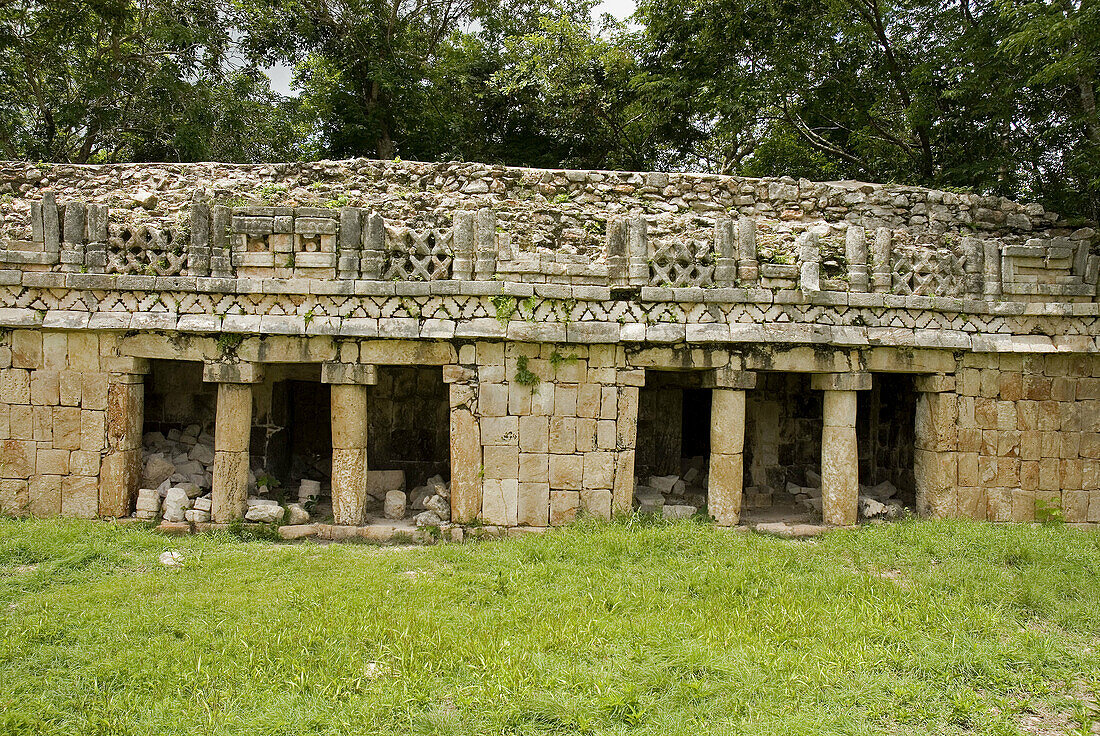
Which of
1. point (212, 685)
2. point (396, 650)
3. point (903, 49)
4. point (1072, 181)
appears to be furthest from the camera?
point (903, 49)

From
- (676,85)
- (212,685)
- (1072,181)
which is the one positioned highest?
(676,85)

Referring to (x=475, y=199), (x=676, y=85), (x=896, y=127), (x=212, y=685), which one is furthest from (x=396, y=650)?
(x=896, y=127)

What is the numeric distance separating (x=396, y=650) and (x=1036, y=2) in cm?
1196

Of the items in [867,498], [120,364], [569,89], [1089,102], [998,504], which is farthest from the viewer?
[569,89]

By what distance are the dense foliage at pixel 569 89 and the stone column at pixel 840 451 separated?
6403 millimetres

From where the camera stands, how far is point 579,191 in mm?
9703

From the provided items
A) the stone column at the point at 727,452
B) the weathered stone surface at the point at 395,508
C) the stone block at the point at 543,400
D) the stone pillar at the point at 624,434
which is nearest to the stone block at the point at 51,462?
the weathered stone surface at the point at 395,508

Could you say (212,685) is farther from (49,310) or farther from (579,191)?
(579,191)

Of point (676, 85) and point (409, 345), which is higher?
point (676, 85)

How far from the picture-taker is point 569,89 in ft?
53.4

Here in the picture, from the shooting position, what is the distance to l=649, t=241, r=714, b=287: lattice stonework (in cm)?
791

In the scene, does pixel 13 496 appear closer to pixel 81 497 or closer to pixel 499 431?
pixel 81 497

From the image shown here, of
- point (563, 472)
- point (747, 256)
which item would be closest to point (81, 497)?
point (563, 472)

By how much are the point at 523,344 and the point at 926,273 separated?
4939mm
